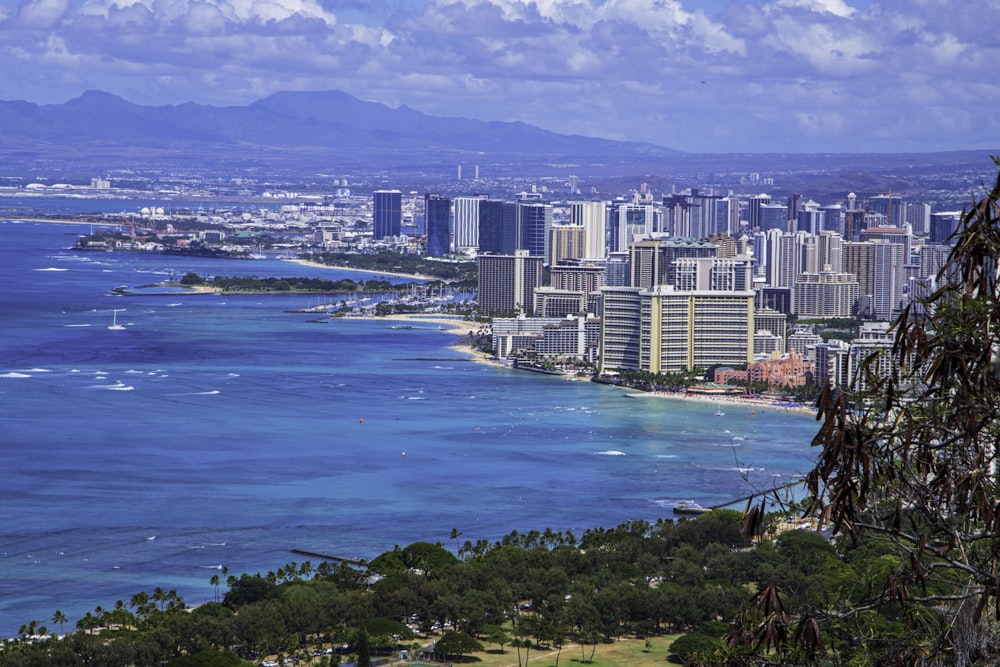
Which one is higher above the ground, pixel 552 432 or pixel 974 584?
pixel 974 584

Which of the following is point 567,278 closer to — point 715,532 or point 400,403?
point 400,403

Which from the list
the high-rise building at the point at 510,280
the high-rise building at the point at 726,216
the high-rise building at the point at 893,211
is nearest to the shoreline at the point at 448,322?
the high-rise building at the point at 510,280

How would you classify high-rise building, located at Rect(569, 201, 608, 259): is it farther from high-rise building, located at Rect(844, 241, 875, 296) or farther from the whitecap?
the whitecap

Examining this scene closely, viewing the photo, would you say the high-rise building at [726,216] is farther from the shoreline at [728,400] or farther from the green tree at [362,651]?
the green tree at [362,651]

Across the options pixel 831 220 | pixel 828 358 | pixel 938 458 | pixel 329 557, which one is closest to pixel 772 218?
pixel 831 220

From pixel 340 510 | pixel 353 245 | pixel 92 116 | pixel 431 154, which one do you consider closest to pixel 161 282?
pixel 353 245

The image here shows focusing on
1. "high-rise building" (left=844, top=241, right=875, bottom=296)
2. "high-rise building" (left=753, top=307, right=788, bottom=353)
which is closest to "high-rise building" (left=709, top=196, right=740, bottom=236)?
"high-rise building" (left=844, top=241, right=875, bottom=296)
